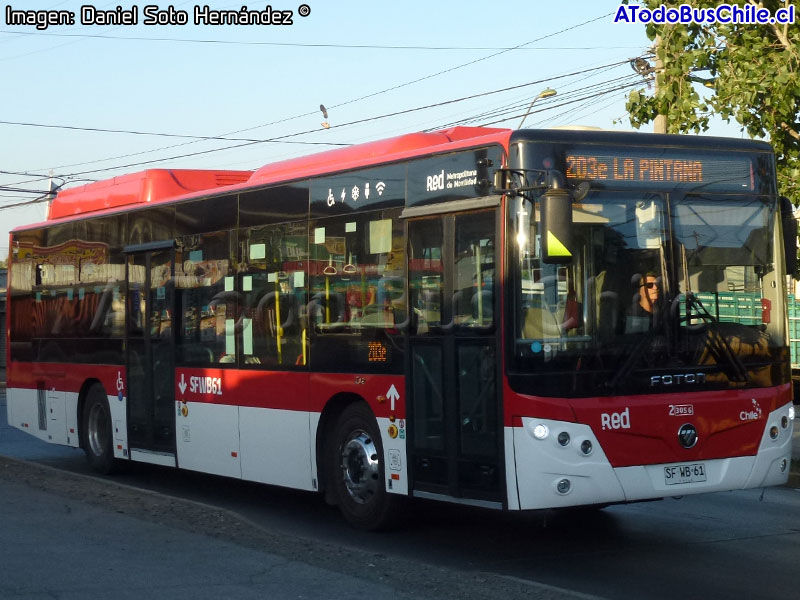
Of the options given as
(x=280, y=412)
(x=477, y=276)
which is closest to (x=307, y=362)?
(x=280, y=412)

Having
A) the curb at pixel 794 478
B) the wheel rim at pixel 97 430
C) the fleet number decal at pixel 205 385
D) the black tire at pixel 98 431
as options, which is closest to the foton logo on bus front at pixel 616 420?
the fleet number decal at pixel 205 385

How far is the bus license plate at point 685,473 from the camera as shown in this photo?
9.37 metres

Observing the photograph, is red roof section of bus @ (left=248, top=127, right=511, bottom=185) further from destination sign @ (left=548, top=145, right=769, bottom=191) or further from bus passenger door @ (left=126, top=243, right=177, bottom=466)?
bus passenger door @ (left=126, top=243, right=177, bottom=466)

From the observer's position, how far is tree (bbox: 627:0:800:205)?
13125mm

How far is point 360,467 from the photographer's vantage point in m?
11.0

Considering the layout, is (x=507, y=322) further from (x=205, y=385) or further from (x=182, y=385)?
(x=182, y=385)

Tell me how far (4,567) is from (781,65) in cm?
896

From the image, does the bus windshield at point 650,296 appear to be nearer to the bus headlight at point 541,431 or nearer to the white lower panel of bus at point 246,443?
the bus headlight at point 541,431

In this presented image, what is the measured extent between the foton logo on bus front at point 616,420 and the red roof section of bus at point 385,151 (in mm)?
2192

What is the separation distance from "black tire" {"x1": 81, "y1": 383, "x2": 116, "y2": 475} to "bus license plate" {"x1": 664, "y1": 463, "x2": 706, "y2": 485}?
26.2 ft

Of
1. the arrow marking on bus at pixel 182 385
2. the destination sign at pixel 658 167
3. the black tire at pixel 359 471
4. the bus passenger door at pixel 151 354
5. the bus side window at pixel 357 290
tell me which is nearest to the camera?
the destination sign at pixel 658 167

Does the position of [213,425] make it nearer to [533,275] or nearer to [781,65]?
[533,275]

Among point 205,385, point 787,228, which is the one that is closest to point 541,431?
point 787,228

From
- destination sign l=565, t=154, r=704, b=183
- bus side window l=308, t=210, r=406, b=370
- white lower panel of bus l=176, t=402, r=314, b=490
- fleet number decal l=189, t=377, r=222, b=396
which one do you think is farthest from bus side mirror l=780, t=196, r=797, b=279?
fleet number decal l=189, t=377, r=222, b=396
